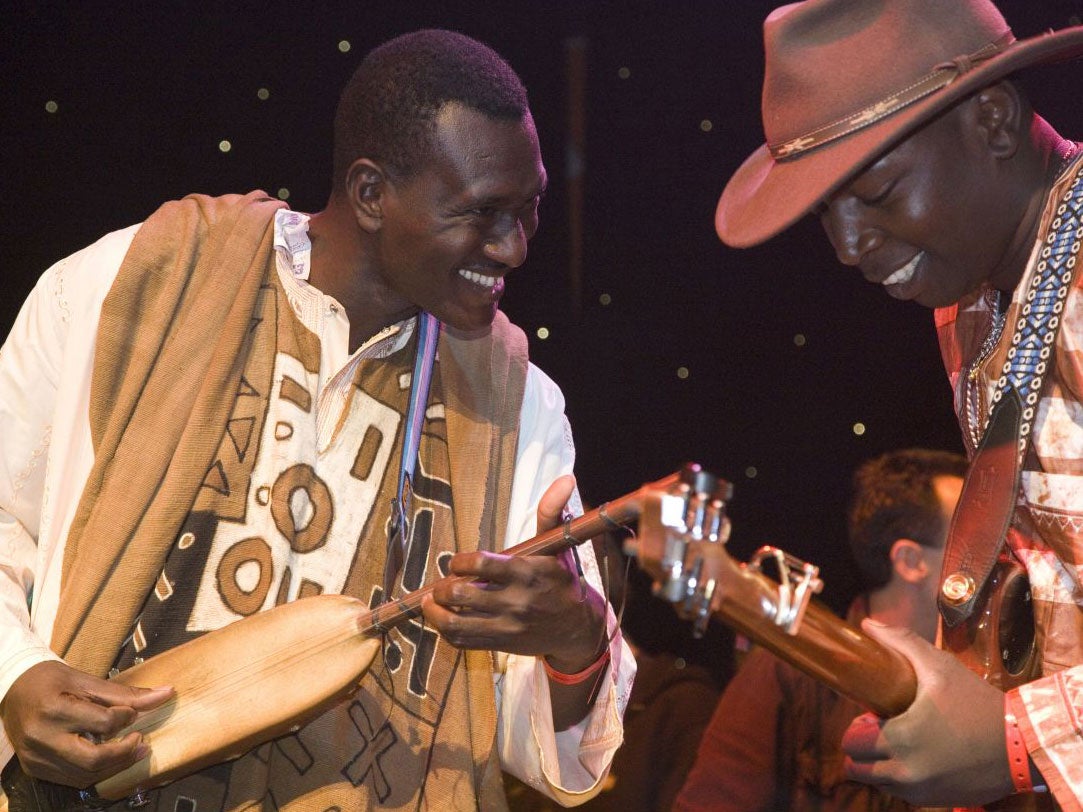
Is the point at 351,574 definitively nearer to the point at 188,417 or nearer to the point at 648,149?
the point at 188,417

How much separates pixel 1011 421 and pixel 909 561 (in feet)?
6.23

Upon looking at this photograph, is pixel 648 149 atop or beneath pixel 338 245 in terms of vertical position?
atop

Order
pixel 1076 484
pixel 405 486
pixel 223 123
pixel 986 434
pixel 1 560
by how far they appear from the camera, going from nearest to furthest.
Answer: pixel 1076 484
pixel 986 434
pixel 1 560
pixel 405 486
pixel 223 123

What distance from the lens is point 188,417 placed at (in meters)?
2.36

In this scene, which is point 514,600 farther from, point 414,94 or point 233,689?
point 414,94

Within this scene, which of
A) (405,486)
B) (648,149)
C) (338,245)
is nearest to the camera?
(405,486)

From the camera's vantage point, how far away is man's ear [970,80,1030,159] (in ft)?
6.87

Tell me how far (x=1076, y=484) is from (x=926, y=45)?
2.43 ft

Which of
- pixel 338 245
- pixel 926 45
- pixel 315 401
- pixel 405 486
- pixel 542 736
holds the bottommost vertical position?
pixel 542 736

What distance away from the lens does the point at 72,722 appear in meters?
2.07

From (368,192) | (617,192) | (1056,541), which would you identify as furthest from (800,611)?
(617,192)

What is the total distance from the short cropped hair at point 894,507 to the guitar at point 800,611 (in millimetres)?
1749

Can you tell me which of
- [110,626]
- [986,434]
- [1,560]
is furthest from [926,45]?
[1,560]

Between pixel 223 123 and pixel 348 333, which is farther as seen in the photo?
pixel 223 123
